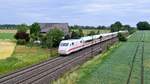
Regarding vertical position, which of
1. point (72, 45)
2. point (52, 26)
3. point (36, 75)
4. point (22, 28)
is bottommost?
point (36, 75)

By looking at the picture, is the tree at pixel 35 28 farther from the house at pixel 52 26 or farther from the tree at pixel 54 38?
the tree at pixel 54 38

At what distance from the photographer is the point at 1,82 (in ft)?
92.5

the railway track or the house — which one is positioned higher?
the house

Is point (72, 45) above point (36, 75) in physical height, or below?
above

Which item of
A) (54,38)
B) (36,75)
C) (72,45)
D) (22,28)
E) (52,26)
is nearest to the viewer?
(36,75)

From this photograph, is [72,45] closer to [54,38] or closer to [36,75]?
[54,38]

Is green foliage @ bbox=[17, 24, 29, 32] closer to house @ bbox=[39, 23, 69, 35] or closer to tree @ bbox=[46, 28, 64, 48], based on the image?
house @ bbox=[39, 23, 69, 35]

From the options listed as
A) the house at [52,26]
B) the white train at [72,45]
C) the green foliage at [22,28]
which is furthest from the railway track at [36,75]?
the house at [52,26]

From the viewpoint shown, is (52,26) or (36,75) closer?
(36,75)

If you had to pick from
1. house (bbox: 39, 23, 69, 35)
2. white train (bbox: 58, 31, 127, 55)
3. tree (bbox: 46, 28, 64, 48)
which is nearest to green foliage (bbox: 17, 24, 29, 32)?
house (bbox: 39, 23, 69, 35)

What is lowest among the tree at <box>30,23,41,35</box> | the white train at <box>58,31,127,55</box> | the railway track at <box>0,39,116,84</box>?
the railway track at <box>0,39,116,84</box>

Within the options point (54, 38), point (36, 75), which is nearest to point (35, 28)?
point (54, 38)

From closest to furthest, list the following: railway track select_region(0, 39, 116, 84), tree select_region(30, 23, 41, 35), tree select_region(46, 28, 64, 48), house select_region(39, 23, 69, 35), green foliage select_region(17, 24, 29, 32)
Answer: railway track select_region(0, 39, 116, 84) < tree select_region(46, 28, 64, 48) < tree select_region(30, 23, 41, 35) < green foliage select_region(17, 24, 29, 32) < house select_region(39, 23, 69, 35)

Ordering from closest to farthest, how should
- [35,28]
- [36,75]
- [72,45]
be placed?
1. [36,75]
2. [72,45]
3. [35,28]
